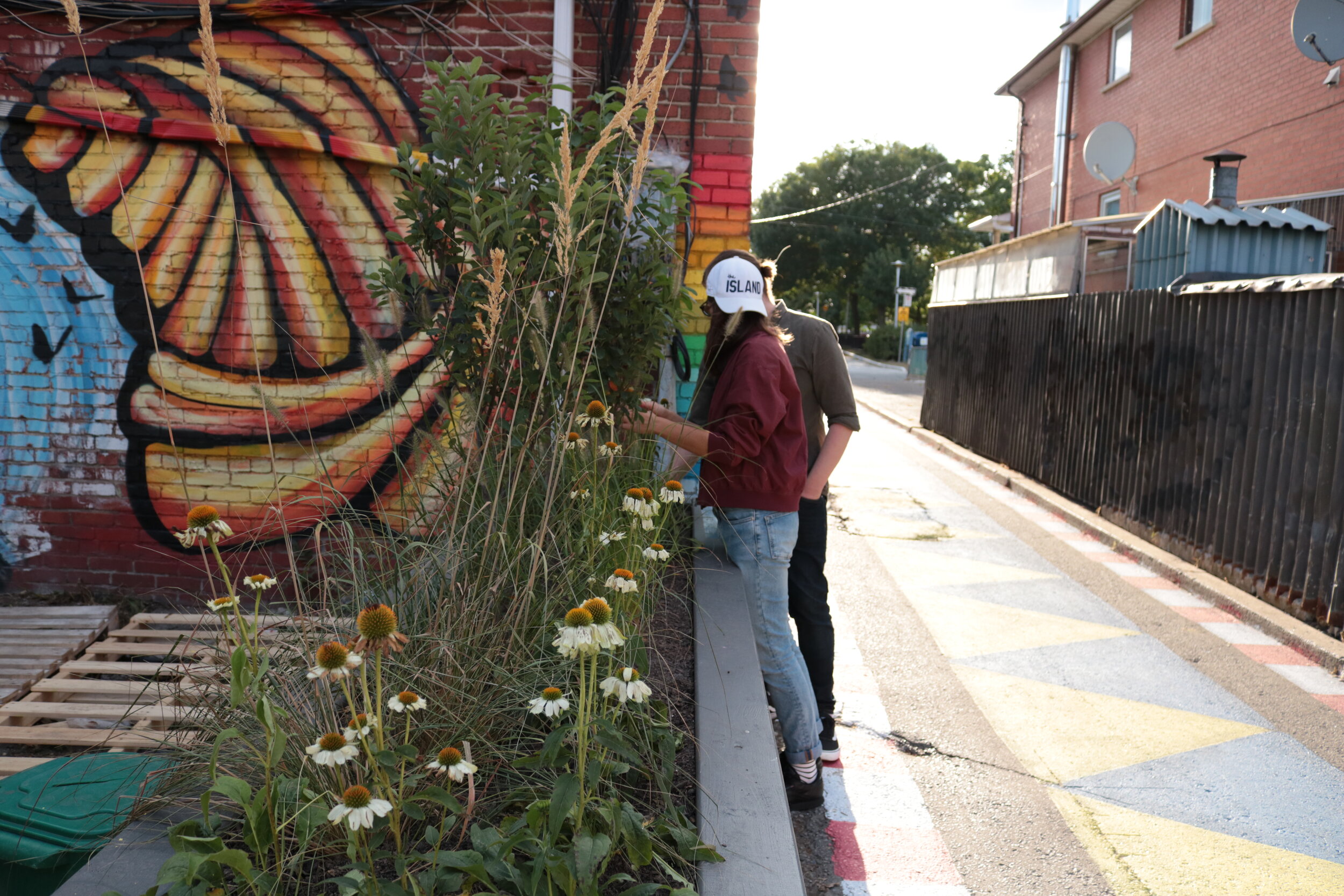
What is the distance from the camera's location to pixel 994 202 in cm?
5541

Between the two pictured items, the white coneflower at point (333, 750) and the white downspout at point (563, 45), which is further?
the white downspout at point (563, 45)

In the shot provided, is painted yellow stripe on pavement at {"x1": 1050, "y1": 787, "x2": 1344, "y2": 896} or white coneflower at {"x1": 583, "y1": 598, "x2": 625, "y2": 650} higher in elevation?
white coneflower at {"x1": 583, "y1": 598, "x2": 625, "y2": 650}

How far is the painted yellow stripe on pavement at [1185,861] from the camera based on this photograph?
335cm

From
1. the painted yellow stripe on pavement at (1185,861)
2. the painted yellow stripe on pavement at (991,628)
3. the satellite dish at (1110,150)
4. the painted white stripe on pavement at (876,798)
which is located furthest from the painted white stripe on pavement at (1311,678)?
the satellite dish at (1110,150)

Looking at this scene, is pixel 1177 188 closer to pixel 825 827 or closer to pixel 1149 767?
pixel 1149 767

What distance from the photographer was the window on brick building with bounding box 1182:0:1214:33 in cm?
1590

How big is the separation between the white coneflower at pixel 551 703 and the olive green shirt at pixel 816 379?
5.89 ft

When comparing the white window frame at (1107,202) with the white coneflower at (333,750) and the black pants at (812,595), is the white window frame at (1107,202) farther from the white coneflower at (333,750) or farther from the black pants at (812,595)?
the white coneflower at (333,750)

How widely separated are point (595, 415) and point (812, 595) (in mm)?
1273

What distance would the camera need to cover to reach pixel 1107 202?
20391 millimetres

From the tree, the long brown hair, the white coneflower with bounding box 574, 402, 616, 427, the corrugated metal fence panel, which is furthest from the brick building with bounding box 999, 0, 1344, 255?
the tree

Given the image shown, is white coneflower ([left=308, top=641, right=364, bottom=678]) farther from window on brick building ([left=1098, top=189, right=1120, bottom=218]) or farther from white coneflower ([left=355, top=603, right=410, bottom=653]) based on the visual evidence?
window on brick building ([left=1098, top=189, right=1120, bottom=218])

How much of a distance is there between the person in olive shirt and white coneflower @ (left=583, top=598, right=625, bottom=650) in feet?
5.99

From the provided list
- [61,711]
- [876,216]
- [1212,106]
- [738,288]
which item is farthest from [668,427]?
[876,216]
